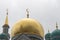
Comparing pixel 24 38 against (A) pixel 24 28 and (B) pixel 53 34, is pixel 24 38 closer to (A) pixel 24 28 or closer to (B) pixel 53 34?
(A) pixel 24 28

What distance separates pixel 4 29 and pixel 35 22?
9130 millimetres

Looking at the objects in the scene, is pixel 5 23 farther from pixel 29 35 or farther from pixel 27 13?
pixel 29 35

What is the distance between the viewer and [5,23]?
38.9 m

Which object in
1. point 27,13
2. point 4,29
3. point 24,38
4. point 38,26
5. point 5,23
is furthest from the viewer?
point 5,23

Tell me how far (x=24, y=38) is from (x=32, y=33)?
145cm

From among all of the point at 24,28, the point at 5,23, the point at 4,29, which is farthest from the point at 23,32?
the point at 5,23

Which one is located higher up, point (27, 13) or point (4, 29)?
point (27, 13)

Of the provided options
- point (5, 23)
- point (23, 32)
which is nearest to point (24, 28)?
point (23, 32)

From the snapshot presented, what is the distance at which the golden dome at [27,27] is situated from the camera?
27.5m

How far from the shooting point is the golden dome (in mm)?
27531

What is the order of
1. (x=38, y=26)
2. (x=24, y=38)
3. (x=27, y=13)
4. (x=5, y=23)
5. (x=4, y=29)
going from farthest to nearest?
(x=5, y=23), (x=4, y=29), (x=27, y=13), (x=38, y=26), (x=24, y=38)

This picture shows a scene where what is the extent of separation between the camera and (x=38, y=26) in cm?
2866

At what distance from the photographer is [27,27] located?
91.1ft

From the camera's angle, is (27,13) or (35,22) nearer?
(35,22)
